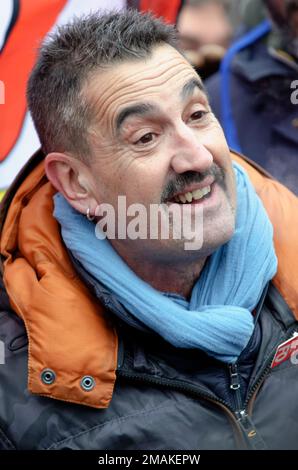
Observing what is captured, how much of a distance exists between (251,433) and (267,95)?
176 centimetres

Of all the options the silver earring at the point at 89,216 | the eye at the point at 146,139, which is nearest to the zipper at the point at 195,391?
the silver earring at the point at 89,216

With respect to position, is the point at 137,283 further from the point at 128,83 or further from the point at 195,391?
the point at 128,83

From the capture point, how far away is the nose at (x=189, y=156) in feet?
6.80

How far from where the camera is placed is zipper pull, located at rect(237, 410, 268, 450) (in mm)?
2068

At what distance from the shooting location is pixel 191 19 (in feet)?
16.8

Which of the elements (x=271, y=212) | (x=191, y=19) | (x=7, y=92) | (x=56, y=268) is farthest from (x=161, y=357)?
(x=191, y=19)

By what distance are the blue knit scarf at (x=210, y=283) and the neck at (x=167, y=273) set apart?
0.10 feet

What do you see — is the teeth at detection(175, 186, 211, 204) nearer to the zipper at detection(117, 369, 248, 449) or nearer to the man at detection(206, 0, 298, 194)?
the zipper at detection(117, 369, 248, 449)

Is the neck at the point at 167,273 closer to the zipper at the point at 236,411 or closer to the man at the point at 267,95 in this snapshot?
the zipper at the point at 236,411

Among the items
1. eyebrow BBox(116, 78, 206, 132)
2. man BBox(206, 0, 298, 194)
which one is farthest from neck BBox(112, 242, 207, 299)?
man BBox(206, 0, 298, 194)

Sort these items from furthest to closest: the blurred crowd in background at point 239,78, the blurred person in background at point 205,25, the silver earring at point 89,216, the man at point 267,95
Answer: the blurred person in background at point 205,25, the man at point 267,95, the blurred crowd in background at point 239,78, the silver earring at point 89,216

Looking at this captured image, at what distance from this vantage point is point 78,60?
84.5 inches

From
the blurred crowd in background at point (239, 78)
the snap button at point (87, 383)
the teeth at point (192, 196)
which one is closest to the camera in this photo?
the snap button at point (87, 383)

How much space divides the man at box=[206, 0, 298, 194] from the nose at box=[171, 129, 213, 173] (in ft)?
3.93
